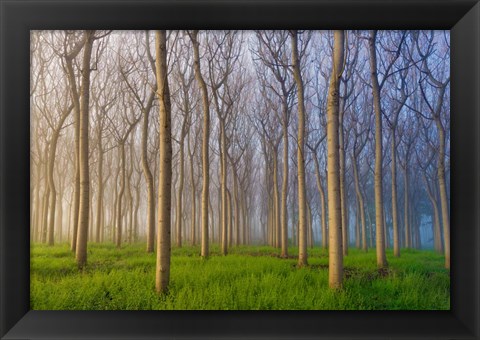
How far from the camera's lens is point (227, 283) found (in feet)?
13.3

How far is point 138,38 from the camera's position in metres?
3.94

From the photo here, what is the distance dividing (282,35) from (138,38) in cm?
147

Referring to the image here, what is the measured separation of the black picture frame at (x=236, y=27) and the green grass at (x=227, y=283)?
344 millimetres

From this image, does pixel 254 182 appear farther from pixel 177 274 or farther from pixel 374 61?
pixel 374 61

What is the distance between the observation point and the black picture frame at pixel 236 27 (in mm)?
3256

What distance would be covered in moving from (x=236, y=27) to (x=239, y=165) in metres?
1.74

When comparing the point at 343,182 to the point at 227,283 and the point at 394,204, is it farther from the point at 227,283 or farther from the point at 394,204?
the point at 227,283

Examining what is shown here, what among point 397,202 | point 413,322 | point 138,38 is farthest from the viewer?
point 397,202

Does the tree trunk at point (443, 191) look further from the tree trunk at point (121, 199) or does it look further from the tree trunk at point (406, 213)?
the tree trunk at point (121, 199)

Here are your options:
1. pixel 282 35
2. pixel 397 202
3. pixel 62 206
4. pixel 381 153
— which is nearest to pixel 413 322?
pixel 397 202

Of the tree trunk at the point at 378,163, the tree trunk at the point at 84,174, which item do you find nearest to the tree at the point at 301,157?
the tree trunk at the point at 378,163

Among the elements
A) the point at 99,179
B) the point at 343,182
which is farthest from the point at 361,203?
the point at 99,179

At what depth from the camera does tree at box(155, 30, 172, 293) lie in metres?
3.94
